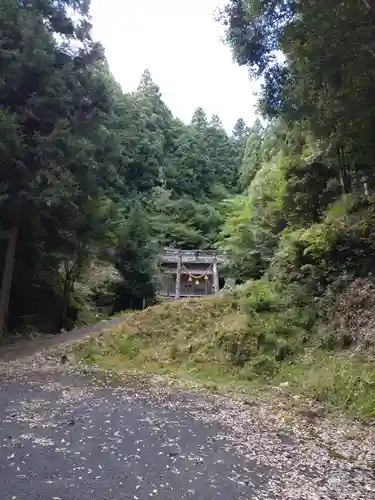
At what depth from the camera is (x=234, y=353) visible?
8703 mm

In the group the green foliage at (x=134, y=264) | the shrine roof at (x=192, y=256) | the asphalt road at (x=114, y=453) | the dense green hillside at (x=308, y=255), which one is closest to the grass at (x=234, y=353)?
the dense green hillside at (x=308, y=255)

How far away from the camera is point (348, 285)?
8.61 metres

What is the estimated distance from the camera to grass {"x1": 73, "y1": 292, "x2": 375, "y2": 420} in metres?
6.45

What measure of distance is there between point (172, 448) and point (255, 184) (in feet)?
53.8

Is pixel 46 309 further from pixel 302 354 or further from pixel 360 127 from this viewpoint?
pixel 360 127

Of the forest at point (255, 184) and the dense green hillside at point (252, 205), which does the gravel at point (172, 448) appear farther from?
the forest at point (255, 184)

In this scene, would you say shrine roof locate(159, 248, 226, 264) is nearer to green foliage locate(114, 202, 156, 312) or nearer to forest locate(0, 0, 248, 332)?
green foliage locate(114, 202, 156, 312)

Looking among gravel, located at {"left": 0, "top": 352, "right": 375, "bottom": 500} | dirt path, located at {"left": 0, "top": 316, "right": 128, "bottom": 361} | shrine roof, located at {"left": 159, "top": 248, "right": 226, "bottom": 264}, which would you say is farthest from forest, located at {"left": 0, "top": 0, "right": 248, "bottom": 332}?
shrine roof, located at {"left": 159, "top": 248, "right": 226, "bottom": 264}

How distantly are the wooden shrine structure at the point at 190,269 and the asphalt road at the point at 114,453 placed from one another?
66.2 feet

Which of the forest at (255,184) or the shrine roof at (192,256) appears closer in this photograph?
the forest at (255,184)

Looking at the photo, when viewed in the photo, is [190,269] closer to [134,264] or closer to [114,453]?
[134,264]

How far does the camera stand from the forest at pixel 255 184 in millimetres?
7730

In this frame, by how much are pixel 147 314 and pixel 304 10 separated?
739 cm

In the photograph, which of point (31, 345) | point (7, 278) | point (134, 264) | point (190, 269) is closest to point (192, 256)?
point (190, 269)
